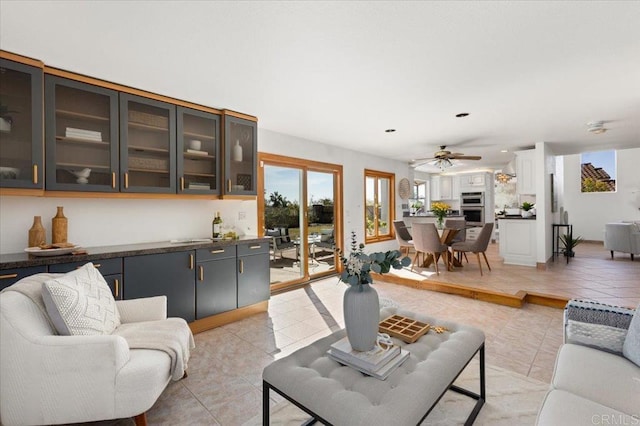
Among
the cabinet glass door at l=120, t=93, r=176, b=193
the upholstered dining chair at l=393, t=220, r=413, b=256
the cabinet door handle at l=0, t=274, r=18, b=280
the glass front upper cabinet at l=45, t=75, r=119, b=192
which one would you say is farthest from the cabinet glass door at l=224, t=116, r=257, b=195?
the upholstered dining chair at l=393, t=220, r=413, b=256

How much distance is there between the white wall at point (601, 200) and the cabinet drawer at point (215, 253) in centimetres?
1013

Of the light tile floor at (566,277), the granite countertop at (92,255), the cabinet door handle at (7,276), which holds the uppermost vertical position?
the granite countertop at (92,255)

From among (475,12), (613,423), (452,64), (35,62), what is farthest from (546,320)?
(35,62)

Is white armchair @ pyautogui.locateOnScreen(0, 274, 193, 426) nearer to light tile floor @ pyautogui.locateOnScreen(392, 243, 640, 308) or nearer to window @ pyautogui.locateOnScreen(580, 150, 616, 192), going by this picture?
light tile floor @ pyautogui.locateOnScreen(392, 243, 640, 308)

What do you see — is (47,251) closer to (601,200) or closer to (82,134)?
(82,134)

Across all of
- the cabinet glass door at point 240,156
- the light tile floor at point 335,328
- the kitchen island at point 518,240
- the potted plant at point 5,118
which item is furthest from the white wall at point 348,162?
the potted plant at point 5,118

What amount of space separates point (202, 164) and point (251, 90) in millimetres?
1073

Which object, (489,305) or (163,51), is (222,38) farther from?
(489,305)

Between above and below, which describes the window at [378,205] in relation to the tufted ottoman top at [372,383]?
above

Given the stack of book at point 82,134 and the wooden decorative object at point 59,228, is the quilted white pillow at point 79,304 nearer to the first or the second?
the wooden decorative object at point 59,228

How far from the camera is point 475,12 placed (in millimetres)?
1749

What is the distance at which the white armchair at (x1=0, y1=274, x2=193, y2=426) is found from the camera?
1.47 meters

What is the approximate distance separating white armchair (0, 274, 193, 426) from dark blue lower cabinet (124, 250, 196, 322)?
0.99m

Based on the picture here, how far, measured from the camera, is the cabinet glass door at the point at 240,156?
3552 mm
